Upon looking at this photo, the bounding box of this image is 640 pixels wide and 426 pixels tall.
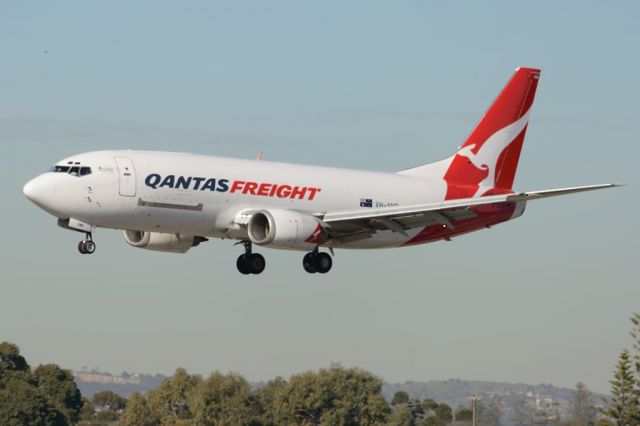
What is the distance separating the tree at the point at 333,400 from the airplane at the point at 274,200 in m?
73.0

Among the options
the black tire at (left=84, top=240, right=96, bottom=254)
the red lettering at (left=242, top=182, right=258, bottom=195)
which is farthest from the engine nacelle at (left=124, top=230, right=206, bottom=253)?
the black tire at (left=84, top=240, right=96, bottom=254)

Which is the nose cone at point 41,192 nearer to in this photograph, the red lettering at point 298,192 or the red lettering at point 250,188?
the red lettering at point 250,188

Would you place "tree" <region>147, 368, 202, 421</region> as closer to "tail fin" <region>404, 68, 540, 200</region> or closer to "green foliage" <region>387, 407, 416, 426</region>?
"green foliage" <region>387, 407, 416, 426</region>

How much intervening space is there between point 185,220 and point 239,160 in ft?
13.7

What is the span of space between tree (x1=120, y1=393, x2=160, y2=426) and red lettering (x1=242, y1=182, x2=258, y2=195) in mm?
94682

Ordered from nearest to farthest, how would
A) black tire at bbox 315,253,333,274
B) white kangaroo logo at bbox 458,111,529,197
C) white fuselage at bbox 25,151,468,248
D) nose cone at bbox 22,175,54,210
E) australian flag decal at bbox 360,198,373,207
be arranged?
nose cone at bbox 22,175,54,210
white fuselage at bbox 25,151,468,248
black tire at bbox 315,253,333,274
australian flag decal at bbox 360,198,373,207
white kangaroo logo at bbox 458,111,529,197

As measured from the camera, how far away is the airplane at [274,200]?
183 feet

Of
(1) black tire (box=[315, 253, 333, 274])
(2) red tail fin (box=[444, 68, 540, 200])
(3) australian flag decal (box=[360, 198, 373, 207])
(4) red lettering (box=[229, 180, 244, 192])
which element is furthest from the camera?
(2) red tail fin (box=[444, 68, 540, 200])

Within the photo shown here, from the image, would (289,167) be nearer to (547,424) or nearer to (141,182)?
(141,182)

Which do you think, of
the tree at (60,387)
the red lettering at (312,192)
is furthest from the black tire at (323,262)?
the tree at (60,387)

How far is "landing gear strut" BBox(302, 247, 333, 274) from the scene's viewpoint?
6122 centimetres

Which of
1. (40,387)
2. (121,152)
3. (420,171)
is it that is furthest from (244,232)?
(40,387)

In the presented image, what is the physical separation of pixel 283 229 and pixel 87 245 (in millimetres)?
8287

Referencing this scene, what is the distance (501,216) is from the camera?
66.4m
